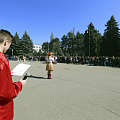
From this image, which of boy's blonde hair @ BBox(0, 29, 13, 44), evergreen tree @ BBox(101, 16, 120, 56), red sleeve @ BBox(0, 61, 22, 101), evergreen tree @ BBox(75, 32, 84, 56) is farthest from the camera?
evergreen tree @ BBox(75, 32, 84, 56)

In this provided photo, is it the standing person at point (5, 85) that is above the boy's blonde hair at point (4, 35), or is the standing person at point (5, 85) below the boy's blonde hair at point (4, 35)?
below

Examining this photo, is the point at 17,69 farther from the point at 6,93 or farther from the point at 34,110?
the point at 34,110

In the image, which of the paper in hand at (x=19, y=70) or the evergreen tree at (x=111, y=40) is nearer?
the paper in hand at (x=19, y=70)

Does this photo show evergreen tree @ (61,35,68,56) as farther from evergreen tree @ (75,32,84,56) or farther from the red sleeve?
the red sleeve

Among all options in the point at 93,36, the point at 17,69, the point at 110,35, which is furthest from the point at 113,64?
the point at 93,36

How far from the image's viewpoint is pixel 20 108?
3291 millimetres

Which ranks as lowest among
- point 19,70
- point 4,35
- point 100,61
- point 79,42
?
point 100,61

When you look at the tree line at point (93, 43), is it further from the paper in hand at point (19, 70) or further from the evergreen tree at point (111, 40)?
the paper in hand at point (19, 70)

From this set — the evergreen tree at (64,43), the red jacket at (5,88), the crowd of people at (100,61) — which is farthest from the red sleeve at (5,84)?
the evergreen tree at (64,43)

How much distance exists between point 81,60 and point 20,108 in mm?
19671

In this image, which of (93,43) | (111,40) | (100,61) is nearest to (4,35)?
(100,61)

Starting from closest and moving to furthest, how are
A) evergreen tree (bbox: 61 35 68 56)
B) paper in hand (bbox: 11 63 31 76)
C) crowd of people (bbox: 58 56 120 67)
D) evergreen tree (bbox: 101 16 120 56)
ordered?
paper in hand (bbox: 11 63 31 76), crowd of people (bbox: 58 56 120 67), evergreen tree (bbox: 101 16 120 56), evergreen tree (bbox: 61 35 68 56)

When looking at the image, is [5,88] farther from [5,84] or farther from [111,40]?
[111,40]

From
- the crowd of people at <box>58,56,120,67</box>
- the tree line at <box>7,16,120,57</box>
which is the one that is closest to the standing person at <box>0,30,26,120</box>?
the crowd of people at <box>58,56,120,67</box>
